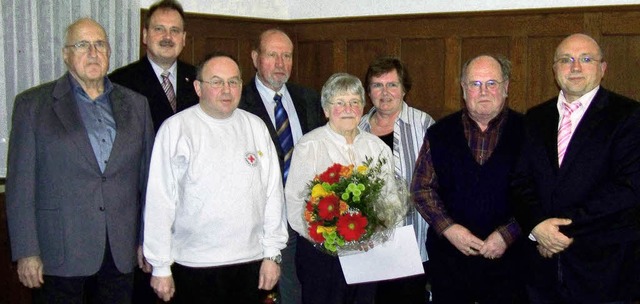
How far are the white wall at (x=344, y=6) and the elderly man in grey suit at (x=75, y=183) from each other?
8.14 ft

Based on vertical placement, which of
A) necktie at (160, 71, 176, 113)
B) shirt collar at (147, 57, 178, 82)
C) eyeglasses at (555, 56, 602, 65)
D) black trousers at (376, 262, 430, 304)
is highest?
eyeglasses at (555, 56, 602, 65)

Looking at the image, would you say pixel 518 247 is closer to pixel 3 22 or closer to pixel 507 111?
pixel 507 111

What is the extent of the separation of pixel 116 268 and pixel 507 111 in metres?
1.97

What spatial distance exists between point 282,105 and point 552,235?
160cm

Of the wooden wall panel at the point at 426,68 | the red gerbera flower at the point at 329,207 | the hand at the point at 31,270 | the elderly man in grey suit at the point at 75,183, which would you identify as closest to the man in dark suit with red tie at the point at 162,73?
the elderly man in grey suit at the point at 75,183

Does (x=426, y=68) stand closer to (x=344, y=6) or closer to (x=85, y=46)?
(x=344, y=6)

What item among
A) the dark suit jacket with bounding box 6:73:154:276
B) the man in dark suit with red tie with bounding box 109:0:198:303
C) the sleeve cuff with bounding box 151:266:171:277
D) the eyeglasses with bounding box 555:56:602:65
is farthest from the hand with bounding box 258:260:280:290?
the eyeglasses with bounding box 555:56:602:65

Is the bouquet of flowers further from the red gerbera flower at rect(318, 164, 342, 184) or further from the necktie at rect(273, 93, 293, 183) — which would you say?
the necktie at rect(273, 93, 293, 183)

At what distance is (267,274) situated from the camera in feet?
→ 11.0

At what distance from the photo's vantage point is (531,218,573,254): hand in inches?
128

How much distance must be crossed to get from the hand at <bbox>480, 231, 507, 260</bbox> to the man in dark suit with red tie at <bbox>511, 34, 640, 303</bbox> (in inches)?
4.8

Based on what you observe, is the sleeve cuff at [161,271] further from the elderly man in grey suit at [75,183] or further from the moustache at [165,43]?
the moustache at [165,43]

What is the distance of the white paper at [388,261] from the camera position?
342 centimetres

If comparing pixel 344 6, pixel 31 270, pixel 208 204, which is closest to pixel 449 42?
pixel 344 6
